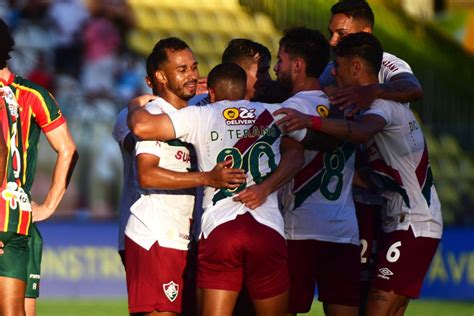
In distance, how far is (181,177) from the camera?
22.5 feet

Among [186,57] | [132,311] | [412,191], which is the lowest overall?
[132,311]

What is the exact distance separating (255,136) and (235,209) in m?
0.44

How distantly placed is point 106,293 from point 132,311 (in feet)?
23.0

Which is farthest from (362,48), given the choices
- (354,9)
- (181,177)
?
(181,177)

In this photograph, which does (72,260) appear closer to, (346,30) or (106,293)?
(106,293)

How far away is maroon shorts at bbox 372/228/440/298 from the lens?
7.46 m

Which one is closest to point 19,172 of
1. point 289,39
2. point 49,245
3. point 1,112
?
point 1,112

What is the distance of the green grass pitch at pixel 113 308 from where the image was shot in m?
12.7

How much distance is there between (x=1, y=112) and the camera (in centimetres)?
678

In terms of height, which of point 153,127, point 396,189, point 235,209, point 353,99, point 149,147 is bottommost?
point 235,209

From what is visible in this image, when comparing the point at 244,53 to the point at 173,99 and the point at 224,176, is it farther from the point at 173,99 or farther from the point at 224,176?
the point at 224,176

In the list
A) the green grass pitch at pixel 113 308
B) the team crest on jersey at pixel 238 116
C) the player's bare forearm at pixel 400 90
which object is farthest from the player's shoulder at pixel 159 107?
the green grass pitch at pixel 113 308

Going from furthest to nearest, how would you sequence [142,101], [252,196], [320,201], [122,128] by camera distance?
[122,128], [320,201], [142,101], [252,196]

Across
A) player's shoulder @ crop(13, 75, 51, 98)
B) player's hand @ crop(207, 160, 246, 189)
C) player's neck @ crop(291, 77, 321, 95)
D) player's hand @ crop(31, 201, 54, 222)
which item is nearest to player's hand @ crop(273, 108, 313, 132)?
player's hand @ crop(207, 160, 246, 189)
